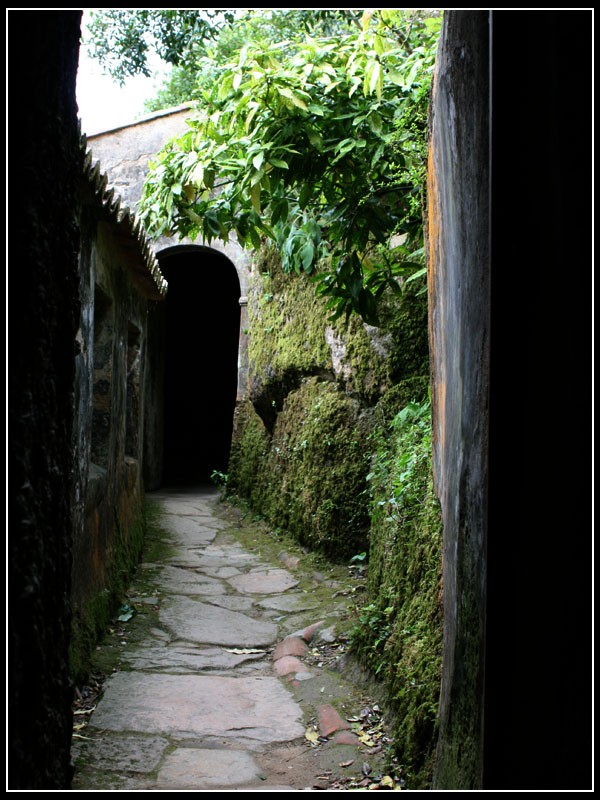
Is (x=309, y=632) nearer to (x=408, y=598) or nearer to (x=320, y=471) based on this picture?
(x=408, y=598)

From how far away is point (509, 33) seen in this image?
1505mm

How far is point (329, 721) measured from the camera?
11.9 ft

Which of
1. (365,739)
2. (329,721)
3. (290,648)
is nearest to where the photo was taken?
(365,739)

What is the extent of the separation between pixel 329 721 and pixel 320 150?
312 cm

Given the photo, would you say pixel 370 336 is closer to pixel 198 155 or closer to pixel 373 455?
pixel 373 455

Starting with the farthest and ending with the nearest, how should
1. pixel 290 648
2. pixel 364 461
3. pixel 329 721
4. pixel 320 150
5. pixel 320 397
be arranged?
pixel 320 397
pixel 364 461
pixel 290 648
pixel 320 150
pixel 329 721

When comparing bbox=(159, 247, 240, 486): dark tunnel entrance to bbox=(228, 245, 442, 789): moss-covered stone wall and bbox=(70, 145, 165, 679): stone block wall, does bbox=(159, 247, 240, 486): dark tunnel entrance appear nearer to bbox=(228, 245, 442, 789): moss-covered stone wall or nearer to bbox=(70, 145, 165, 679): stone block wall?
bbox=(228, 245, 442, 789): moss-covered stone wall

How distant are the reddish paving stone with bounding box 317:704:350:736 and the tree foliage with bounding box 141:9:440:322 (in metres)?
2.25

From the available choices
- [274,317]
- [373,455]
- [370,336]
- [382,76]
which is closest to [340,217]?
[382,76]

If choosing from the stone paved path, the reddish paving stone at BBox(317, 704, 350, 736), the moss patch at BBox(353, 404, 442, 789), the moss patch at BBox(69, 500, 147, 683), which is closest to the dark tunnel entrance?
Result: the moss patch at BBox(69, 500, 147, 683)

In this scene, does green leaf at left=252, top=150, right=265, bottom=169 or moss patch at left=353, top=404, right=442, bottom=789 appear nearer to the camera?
moss patch at left=353, top=404, right=442, bottom=789

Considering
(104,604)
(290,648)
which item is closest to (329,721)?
(290,648)

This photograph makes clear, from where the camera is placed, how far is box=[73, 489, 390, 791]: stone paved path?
10.3ft

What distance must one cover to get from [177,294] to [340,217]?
11.4 meters
